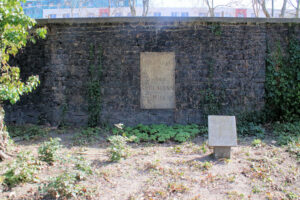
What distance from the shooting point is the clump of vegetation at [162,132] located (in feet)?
20.7

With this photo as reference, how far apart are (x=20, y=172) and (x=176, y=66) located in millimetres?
4901

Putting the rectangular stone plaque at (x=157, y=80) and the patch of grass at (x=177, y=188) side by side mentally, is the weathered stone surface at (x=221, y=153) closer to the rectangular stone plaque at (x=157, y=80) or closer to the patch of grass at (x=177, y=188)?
the patch of grass at (x=177, y=188)

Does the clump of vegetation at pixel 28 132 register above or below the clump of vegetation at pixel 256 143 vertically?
above

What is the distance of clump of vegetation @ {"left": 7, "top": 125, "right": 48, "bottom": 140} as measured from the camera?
6469 mm

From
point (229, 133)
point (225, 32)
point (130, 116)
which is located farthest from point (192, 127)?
point (225, 32)

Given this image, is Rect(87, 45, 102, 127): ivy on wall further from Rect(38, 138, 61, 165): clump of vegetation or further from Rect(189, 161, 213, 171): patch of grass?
Rect(189, 161, 213, 171): patch of grass

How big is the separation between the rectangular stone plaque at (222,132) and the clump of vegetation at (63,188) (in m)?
2.37

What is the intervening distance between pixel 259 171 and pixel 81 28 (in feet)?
19.1

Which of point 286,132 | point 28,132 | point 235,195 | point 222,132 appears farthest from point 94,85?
point 286,132

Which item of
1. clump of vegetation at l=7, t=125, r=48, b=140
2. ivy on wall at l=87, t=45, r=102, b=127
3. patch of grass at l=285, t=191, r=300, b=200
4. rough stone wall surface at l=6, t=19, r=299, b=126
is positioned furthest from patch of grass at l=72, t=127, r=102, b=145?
patch of grass at l=285, t=191, r=300, b=200

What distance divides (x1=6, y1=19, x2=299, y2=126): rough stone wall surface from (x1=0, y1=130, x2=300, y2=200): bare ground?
79.1 inches

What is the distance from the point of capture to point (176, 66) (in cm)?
737

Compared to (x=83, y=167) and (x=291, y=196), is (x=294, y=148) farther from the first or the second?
(x=83, y=167)

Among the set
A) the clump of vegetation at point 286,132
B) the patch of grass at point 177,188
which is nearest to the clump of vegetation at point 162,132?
the clump of vegetation at point 286,132
